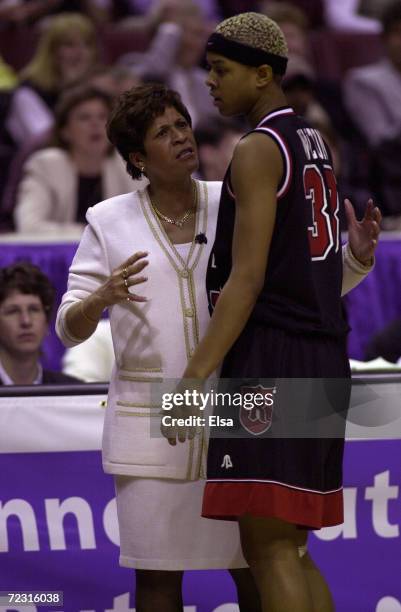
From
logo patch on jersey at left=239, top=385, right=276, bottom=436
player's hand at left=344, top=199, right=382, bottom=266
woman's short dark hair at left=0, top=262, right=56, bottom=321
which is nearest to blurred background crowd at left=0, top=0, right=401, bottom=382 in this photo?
woman's short dark hair at left=0, top=262, right=56, bottom=321

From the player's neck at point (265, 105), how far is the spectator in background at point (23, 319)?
207 cm

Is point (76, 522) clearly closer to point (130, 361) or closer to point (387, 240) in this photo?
point (130, 361)

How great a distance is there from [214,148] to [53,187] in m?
0.87

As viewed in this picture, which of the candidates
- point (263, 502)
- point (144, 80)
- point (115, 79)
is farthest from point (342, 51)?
point (263, 502)

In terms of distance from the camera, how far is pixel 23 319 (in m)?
4.66

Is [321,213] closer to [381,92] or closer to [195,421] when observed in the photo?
[195,421]

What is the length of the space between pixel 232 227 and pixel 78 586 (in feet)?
4.41

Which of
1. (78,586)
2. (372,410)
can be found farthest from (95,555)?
(372,410)

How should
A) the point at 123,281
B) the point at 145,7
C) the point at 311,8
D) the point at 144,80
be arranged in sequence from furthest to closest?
the point at 311,8 < the point at 145,7 < the point at 144,80 < the point at 123,281

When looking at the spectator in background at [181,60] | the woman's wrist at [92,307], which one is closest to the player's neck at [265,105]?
the woman's wrist at [92,307]

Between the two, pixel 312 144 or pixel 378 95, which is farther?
pixel 378 95

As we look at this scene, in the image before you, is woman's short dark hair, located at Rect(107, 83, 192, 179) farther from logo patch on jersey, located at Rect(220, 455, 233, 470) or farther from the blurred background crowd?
the blurred background crowd

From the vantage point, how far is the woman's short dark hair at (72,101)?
639 centimetres

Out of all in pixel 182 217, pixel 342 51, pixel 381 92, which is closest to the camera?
pixel 182 217
